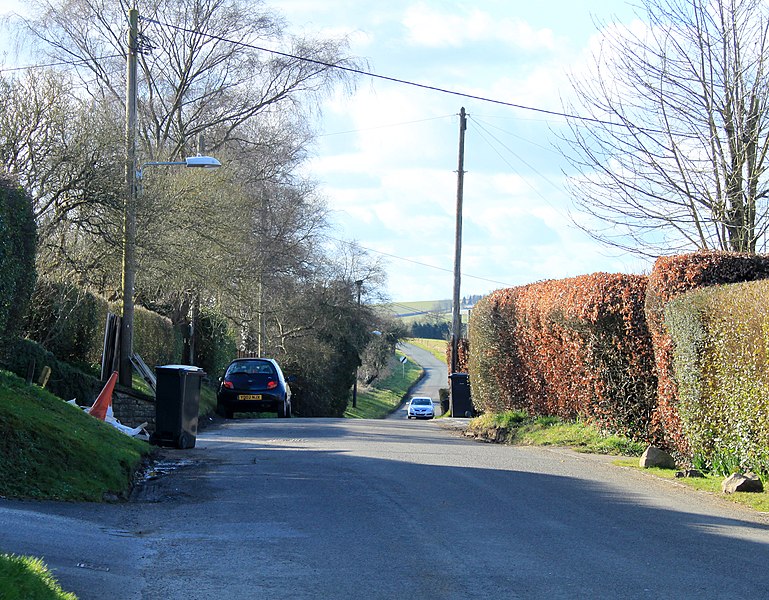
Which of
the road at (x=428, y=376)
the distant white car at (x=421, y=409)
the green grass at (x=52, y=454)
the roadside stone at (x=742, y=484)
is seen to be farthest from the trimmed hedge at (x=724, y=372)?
the road at (x=428, y=376)

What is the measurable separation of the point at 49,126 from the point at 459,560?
611 inches

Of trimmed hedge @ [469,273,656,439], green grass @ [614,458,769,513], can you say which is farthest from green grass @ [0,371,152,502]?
trimmed hedge @ [469,273,656,439]

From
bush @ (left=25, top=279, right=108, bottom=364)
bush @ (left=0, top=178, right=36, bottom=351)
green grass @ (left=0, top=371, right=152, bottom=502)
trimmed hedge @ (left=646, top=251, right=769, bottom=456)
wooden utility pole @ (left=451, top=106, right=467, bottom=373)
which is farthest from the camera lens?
wooden utility pole @ (left=451, top=106, right=467, bottom=373)

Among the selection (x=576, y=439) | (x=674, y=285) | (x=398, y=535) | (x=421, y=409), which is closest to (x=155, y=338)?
(x=576, y=439)

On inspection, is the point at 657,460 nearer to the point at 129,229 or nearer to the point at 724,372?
the point at 724,372

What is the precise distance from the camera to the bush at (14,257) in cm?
1339

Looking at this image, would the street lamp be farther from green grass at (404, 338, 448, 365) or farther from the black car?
green grass at (404, 338, 448, 365)

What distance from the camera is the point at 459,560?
7.55 m

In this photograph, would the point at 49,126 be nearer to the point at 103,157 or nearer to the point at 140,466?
the point at 103,157

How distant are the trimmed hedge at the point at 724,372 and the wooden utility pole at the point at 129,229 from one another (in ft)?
41.6

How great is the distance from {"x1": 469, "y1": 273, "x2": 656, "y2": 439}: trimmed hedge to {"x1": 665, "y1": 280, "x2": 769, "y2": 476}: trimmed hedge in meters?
1.81

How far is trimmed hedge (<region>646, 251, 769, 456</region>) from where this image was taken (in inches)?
512

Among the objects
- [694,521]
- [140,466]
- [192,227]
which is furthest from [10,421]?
[192,227]

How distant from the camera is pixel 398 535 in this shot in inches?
337
